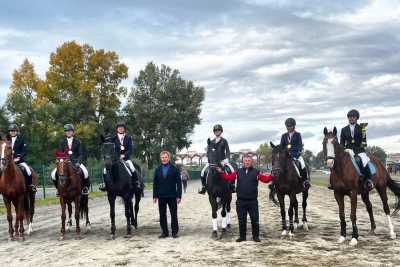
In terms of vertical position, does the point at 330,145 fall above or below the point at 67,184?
above

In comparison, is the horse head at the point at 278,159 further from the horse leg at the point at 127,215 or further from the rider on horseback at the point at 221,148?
the horse leg at the point at 127,215

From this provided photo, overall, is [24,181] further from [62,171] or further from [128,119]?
[128,119]

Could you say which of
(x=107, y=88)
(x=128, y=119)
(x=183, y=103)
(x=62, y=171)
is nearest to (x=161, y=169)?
(x=62, y=171)

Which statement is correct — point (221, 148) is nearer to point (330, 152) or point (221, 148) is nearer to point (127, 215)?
point (330, 152)

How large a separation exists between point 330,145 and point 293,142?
5.77ft

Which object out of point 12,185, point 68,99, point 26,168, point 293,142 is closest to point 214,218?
point 293,142

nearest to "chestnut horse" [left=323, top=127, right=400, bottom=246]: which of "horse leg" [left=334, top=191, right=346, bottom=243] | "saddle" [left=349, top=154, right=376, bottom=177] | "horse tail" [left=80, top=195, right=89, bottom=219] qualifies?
"horse leg" [left=334, top=191, right=346, bottom=243]

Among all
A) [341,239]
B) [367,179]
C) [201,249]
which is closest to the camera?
[201,249]

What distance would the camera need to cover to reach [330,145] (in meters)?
10.7

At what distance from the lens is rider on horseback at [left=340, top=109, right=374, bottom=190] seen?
37.6 feet

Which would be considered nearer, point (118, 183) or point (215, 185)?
point (215, 185)

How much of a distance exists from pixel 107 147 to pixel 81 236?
2747 mm

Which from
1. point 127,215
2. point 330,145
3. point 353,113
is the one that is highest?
point 353,113

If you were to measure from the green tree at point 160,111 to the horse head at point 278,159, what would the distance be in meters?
48.0
